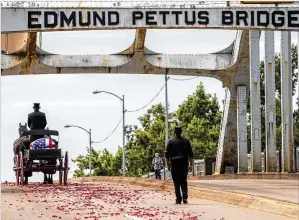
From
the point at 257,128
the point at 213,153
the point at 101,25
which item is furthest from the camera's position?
the point at 213,153

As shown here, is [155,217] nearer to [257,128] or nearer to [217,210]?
[217,210]

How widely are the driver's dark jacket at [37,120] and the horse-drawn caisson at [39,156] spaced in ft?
1.19

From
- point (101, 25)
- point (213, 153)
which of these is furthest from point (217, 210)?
point (213, 153)

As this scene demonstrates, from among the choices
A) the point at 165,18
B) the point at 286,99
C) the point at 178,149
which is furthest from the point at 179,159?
the point at 286,99

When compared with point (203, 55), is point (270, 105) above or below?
below

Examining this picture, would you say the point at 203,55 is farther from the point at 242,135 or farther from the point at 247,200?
the point at 247,200

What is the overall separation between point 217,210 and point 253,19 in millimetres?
12743

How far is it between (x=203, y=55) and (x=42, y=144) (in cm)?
1299

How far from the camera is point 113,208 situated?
61.4ft

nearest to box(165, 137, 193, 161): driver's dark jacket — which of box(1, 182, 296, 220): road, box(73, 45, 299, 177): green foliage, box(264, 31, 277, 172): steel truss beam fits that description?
box(1, 182, 296, 220): road

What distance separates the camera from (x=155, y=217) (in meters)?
16.2

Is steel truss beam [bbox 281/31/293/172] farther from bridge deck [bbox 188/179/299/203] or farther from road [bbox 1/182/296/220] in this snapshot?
road [bbox 1/182/296/220]

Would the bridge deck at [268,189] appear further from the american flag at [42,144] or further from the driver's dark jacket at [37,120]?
the driver's dark jacket at [37,120]

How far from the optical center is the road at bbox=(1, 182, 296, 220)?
16375mm
